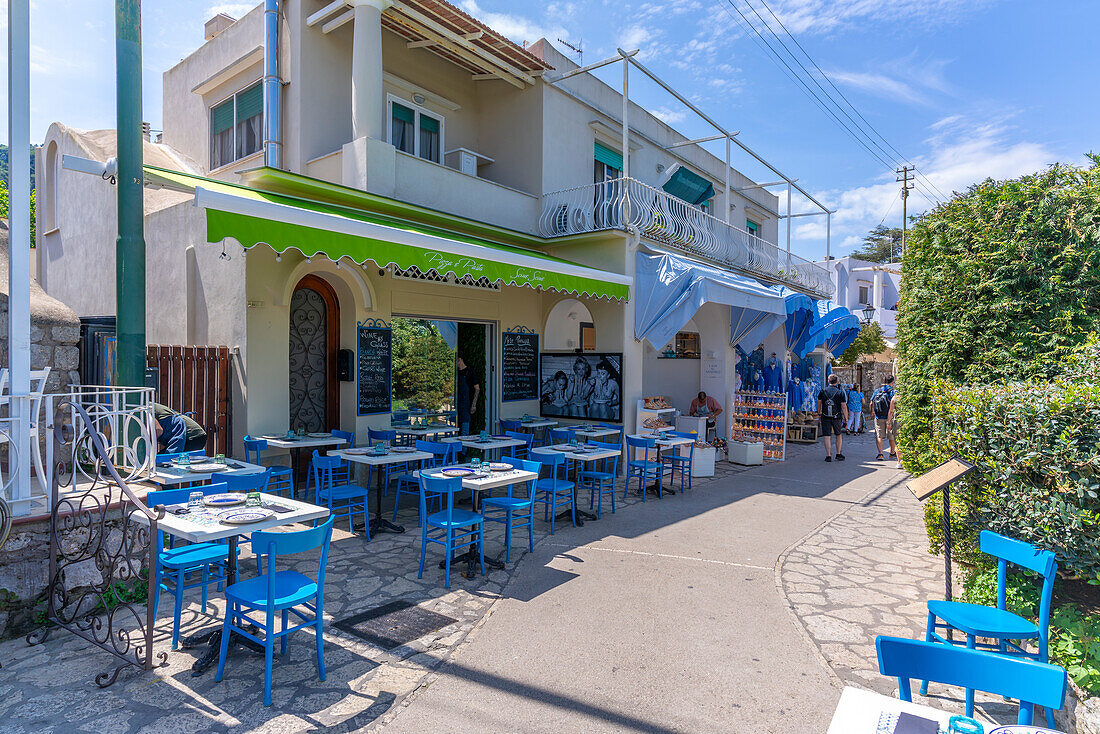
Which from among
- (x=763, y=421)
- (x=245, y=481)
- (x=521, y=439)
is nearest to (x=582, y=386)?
(x=521, y=439)

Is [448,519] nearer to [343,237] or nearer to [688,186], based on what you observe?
[343,237]

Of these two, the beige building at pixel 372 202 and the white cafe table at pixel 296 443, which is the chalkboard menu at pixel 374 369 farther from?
the white cafe table at pixel 296 443

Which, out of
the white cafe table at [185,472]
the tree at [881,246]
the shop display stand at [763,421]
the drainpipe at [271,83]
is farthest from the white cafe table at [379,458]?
the tree at [881,246]

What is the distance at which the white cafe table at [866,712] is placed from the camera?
2.04m

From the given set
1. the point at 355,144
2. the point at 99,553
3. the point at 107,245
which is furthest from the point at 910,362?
the point at 107,245

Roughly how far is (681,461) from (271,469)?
19.5ft

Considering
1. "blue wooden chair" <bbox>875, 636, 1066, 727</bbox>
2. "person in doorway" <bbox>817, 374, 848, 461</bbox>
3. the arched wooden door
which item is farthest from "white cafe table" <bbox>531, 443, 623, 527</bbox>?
"person in doorway" <bbox>817, 374, 848, 461</bbox>

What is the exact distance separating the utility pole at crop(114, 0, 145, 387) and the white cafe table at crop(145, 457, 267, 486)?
0.83m

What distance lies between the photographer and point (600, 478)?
806 cm

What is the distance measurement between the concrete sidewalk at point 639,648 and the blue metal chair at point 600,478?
2.38 ft

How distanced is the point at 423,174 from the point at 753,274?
29.4ft

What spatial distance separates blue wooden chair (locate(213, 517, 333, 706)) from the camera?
353 centimetres

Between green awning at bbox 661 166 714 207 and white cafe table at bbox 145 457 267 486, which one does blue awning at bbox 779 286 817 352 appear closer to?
green awning at bbox 661 166 714 207

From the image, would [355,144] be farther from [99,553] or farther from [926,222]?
[926,222]
